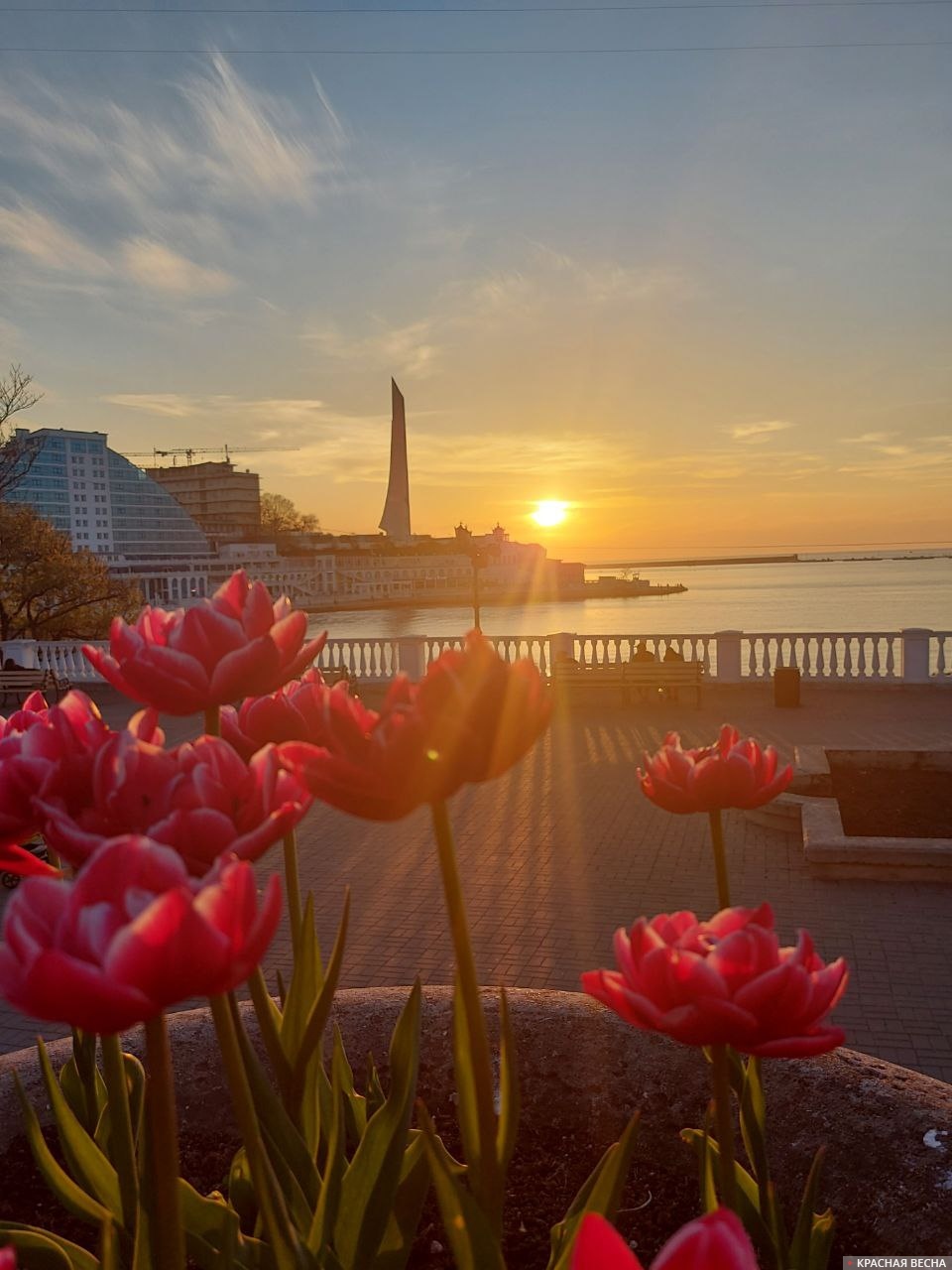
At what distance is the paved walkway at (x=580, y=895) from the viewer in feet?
15.0

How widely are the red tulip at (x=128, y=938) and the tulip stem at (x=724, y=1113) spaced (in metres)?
0.59

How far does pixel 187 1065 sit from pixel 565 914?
3.47 meters

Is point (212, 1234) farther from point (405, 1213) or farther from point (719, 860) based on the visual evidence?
point (719, 860)

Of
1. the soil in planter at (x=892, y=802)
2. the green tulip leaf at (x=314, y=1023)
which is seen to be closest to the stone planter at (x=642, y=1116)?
the green tulip leaf at (x=314, y=1023)

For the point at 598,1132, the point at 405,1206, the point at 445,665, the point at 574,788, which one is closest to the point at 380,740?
the point at 445,665

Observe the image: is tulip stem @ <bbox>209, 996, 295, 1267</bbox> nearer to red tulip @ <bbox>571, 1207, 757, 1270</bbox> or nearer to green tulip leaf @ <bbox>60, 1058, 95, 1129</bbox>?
red tulip @ <bbox>571, 1207, 757, 1270</bbox>

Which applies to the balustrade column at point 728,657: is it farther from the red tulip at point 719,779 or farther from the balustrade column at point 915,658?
the red tulip at point 719,779

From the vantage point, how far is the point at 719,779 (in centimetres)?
151

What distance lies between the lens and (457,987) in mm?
1093

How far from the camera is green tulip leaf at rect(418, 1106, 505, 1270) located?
1.06 meters

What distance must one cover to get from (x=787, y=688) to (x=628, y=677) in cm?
214

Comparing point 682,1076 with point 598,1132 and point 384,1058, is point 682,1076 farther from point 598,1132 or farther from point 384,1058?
point 384,1058

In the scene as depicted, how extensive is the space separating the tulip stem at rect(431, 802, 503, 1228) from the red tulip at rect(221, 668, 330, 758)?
304 millimetres

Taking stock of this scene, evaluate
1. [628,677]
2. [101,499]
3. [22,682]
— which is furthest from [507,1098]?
[101,499]
